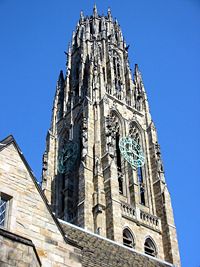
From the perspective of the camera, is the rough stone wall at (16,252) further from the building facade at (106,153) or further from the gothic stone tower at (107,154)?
the gothic stone tower at (107,154)

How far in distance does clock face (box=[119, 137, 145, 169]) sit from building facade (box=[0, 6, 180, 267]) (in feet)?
0.29

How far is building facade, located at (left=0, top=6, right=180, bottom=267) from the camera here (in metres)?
38.0

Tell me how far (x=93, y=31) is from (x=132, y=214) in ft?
78.6

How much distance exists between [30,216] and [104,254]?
4.27 meters

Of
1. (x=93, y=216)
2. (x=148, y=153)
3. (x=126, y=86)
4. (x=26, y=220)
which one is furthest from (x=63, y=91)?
(x=26, y=220)

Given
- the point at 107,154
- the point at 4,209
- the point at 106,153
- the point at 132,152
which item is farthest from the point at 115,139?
the point at 4,209

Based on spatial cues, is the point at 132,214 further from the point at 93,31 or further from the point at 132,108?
the point at 93,31

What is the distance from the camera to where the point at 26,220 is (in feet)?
35.0

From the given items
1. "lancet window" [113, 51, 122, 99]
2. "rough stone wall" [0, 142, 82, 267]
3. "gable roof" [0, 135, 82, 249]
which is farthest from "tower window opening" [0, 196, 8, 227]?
"lancet window" [113, 51, 122, 99]

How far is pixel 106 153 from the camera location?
40812 mm

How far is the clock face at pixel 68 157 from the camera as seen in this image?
145ft

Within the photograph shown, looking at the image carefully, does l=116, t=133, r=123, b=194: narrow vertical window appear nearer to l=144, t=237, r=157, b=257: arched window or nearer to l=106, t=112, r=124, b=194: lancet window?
l=106, t=112, r=124, b=194: lancet window

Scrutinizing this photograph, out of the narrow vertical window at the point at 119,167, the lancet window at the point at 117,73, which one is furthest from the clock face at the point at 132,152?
the lancet window at the point at 117,73

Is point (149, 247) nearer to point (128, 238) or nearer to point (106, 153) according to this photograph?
point (128, 238)
